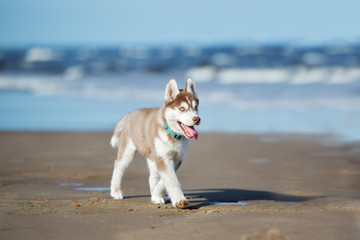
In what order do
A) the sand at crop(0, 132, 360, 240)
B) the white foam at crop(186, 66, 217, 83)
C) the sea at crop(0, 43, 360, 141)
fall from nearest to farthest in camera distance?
1. the sand at crop(0, 132, 360, 240)
2. the sea at crop(0, 43, 360, 141)
3. the white foam at crop(186, 66, 217, 83)

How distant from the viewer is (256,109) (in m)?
17.7

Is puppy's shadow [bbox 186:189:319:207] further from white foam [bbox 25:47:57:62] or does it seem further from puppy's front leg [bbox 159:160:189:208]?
white foam [bbox 25:47:57:62]

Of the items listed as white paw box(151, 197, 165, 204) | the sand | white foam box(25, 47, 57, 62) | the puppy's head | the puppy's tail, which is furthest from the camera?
white foam box(25, 47, 57, 62)

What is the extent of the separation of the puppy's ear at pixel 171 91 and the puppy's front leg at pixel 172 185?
0.67 meters

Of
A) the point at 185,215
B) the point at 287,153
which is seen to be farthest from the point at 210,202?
the point at 287,153

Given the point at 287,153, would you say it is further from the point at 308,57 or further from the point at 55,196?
the point at 308,57

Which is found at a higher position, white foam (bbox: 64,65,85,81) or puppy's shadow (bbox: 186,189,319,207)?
white foam (bbox: 64,65,85,81)

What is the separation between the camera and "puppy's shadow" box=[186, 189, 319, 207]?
669 centimetres

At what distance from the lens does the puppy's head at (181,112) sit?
19.6 ft

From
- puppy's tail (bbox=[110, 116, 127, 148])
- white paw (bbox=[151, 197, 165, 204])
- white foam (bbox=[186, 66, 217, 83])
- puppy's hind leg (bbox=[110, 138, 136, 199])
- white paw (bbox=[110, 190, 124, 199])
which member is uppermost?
white foam (bbox=[186, 66, 217, 83])

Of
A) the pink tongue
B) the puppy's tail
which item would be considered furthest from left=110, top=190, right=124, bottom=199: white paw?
the pink tongue

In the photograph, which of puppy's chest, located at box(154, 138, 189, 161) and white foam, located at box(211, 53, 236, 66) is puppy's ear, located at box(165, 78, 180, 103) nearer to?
puppy's chest, located at box(154, 138, 189, 161)

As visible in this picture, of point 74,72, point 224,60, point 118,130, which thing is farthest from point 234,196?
point 224,60

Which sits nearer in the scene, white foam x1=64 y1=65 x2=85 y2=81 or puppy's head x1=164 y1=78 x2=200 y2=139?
puppy's head x1=164 y1=78 x2=200 y2=139
